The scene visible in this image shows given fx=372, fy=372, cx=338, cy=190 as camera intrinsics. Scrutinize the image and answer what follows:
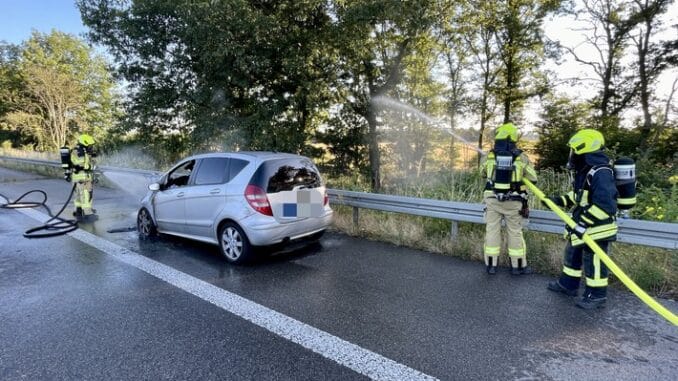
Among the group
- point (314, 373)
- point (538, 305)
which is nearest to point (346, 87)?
point (538, 305)

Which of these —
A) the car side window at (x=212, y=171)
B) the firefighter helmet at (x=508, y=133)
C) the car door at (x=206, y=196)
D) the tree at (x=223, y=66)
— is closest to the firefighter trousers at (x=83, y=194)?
the car door at (x=206, y=196)

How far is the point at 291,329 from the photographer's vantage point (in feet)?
10.8

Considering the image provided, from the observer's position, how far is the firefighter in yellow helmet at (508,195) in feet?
14.7

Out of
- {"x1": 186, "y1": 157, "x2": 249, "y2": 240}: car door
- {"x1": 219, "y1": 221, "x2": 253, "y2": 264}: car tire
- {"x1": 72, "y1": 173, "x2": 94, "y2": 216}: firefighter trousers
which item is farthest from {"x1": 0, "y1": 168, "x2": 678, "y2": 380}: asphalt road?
{"x1": 72, "y1": 173, "x2": 94, "y2": 216}: firefighter trousers

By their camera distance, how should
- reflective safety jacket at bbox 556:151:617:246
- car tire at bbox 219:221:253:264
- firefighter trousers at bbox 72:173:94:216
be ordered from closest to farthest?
reflective safety jacket at bbox 556:151:617:246 → car tire at bbox 219:221:253:264 → firefighter trousers at bbox 72:173:94:216

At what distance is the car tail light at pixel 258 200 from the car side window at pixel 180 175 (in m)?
1.58

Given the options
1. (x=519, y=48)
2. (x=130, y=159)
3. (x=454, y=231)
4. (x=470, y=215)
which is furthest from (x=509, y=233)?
(x=519, y=48)

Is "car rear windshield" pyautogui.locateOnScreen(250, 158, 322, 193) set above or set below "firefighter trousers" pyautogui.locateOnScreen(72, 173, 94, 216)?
above

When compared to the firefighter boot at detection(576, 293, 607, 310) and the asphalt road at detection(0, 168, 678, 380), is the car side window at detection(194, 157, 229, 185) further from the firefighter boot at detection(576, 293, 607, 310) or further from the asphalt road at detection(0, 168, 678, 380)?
the firefighter boot at detection(576, 293, 607, 310)

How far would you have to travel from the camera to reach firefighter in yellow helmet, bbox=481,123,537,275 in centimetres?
448

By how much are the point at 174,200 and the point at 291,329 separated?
373 cm

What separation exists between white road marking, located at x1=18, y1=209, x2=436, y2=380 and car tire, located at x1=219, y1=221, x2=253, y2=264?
67cm

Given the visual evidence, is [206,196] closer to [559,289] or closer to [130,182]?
[559,289]

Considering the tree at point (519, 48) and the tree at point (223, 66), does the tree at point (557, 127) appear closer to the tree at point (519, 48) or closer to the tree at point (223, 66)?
the tree at point (519, 48)
